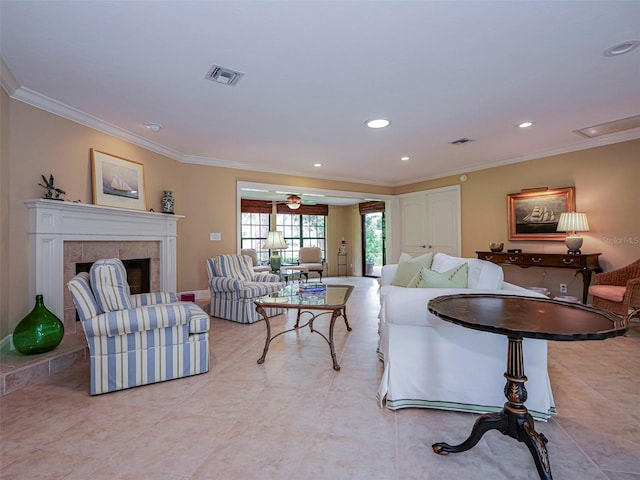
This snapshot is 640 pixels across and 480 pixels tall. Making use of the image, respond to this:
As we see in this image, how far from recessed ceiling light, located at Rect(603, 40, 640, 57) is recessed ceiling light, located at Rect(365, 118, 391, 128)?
5.83ft

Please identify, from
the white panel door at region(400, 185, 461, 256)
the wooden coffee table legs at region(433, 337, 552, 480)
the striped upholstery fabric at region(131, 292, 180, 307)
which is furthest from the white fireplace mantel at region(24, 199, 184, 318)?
the white panel door at region(400, 185, 461, 256)

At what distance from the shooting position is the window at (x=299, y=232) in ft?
30.2

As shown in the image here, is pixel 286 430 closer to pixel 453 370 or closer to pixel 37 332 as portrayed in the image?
pixel 453 370

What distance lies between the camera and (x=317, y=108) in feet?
10.2

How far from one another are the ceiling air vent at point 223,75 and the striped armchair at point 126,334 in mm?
1629

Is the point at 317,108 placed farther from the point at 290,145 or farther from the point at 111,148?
the point at 111,148

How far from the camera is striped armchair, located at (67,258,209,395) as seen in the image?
2242 millimetres

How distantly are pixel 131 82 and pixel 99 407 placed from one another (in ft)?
7.97

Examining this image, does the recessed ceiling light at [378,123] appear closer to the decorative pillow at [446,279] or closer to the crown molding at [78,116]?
the decorative pillow at [446,279]

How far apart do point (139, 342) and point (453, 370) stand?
7.22 feet

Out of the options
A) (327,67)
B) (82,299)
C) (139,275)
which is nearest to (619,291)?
(327,67)

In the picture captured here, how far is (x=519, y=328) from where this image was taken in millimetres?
1274

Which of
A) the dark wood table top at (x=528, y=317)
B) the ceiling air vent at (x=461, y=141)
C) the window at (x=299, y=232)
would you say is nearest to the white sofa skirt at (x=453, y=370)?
the dark wood table top at (x=528, y=317)

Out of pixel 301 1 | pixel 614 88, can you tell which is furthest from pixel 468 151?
pixel 301 1
